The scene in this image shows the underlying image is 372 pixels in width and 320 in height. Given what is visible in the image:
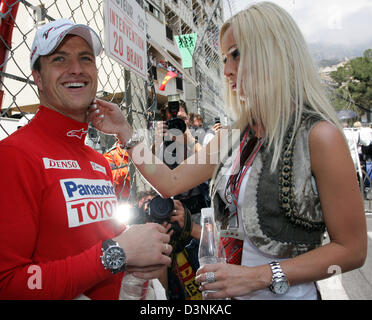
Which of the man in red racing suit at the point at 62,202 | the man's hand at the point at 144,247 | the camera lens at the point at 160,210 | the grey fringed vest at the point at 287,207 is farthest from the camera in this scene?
the camera lens at the point at 160,210

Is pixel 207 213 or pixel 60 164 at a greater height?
pixel 60 164

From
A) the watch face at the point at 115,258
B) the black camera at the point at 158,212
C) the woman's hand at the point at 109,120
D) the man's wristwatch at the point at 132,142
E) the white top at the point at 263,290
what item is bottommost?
the white top at the point at 263,290

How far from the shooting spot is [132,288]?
117 centimetres

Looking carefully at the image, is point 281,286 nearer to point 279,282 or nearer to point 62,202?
point 279,282

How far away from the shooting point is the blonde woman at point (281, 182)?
1.06m

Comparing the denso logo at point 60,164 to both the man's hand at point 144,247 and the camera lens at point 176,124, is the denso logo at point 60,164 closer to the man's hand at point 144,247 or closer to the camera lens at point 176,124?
the man's hand at point 144,247

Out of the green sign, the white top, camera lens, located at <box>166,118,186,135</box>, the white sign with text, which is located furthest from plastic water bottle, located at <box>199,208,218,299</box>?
the green sign

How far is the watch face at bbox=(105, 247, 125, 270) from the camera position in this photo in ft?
3.12

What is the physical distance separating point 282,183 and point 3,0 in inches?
46.8

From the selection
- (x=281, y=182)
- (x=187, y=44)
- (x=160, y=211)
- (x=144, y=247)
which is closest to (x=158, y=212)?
(x=160, y=211)

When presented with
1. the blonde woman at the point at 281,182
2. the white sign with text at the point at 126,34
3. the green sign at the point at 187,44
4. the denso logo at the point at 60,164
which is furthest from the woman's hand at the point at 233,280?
the green sign at the point at 187,44

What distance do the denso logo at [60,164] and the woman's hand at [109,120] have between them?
0.35m

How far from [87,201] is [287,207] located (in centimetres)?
71

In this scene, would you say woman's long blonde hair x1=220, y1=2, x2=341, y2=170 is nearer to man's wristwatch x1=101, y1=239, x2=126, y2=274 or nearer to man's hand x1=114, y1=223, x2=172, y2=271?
man's hand x1=114, y1=223, x2=172, y2=271
